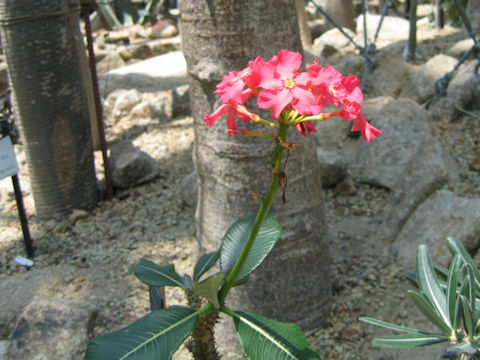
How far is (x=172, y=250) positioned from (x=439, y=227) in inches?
59.0

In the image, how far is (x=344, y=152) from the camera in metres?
4.25

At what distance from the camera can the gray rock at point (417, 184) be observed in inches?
125

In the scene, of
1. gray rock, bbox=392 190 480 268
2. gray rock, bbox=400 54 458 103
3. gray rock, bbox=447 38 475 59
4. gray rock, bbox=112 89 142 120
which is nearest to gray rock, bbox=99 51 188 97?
gray rock, bbox=112 89 142 120

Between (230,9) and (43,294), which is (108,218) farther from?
(230,9)

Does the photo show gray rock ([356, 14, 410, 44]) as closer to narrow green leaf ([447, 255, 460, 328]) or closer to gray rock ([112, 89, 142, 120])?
gray rock ([112, 89, 142, 120])

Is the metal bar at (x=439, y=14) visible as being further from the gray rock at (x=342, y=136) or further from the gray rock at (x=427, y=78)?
the gray rock at (x=342, y=136)

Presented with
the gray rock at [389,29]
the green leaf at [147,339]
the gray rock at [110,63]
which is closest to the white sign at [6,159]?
the green leaf at [147,339]

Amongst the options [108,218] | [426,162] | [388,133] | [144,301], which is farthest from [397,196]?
[108,218]

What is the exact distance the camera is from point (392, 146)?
12.2 feet

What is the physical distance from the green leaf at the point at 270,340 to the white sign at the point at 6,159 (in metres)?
2.15

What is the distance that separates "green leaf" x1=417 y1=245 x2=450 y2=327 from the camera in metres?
1.54

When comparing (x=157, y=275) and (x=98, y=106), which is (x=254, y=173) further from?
(x=98, y=106)

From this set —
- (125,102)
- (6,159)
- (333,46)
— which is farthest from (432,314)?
(333,46)

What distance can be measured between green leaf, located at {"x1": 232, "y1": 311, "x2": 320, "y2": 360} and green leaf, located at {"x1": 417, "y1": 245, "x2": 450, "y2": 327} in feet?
1.43
